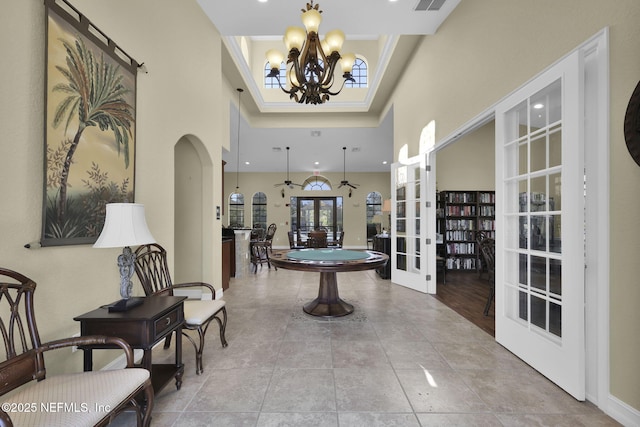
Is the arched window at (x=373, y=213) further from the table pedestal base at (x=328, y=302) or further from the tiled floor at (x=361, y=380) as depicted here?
the tiled floor at (x=361, y=380)

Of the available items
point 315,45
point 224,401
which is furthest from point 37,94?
point 315,45

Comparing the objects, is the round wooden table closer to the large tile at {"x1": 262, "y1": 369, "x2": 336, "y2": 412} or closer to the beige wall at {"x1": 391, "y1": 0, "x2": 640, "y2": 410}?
the large tile at {"x1": 262, "y1": 369, "x2": 336, "y2": 412}

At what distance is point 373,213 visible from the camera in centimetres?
1242

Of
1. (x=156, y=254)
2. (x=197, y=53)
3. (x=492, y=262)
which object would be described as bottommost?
(x=492, y=262)

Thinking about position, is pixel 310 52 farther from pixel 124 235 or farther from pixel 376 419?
pixel 376 419

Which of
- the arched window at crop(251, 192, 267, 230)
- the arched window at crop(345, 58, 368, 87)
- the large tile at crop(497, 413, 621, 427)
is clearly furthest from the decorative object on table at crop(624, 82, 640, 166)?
the arched window at crop(251, 192, 267, 230)

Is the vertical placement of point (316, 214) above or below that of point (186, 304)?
above

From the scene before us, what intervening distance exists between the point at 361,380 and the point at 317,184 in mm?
10725

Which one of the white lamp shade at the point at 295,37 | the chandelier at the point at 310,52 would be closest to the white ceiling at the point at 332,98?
the chandelier at the point at 310,52

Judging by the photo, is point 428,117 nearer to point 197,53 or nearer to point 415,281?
point 415,281

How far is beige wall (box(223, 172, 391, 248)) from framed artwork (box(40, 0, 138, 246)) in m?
10.1

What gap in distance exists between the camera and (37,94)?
5.15 ft

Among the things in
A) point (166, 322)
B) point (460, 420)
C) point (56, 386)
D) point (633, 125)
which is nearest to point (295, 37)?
point (633, 125)

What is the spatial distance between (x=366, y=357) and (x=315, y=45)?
3.13 metres
